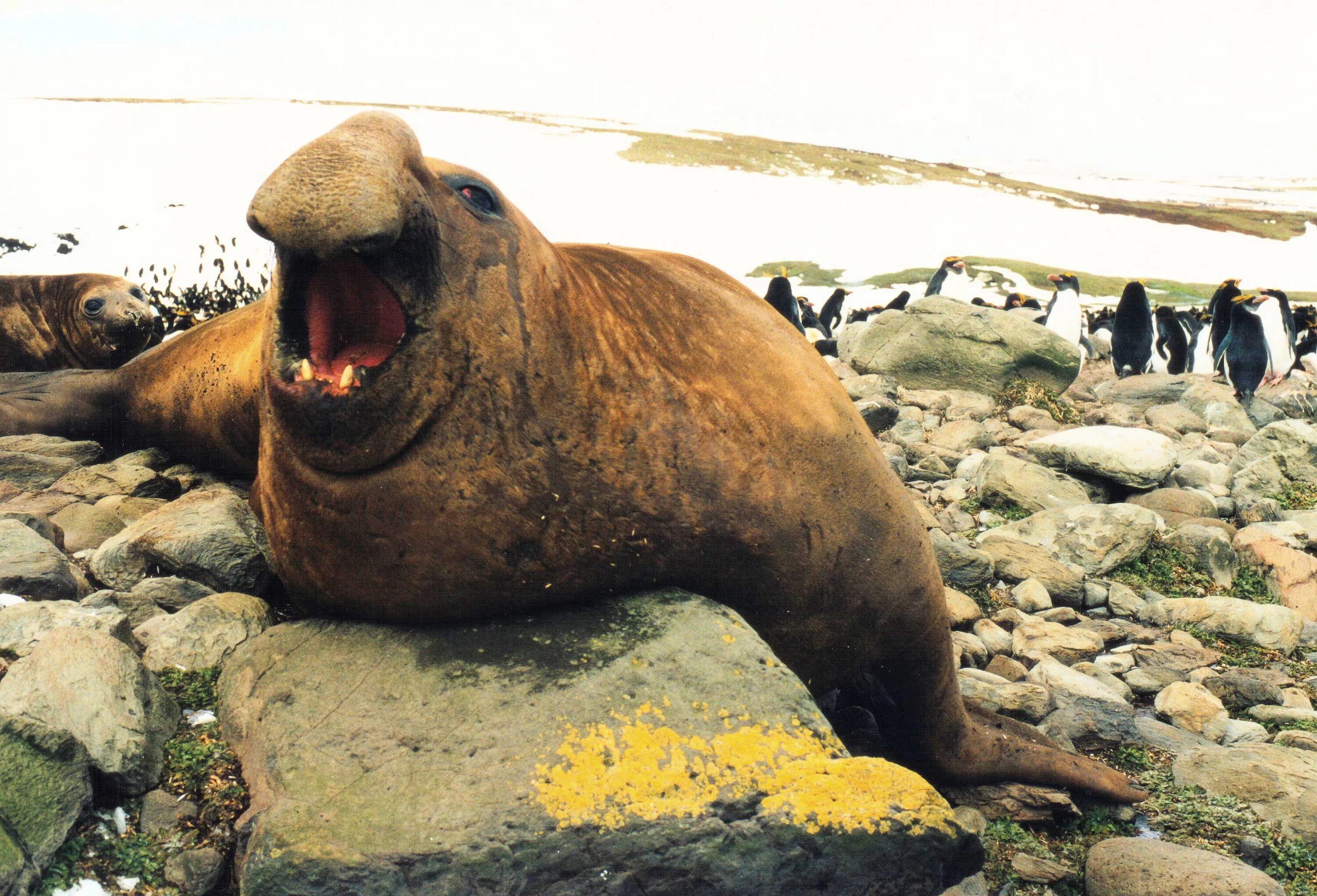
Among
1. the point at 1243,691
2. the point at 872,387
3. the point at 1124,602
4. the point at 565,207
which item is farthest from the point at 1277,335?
the point at 565,207

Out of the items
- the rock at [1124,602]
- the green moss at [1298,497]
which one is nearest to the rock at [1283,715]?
the rock at [1124,602]

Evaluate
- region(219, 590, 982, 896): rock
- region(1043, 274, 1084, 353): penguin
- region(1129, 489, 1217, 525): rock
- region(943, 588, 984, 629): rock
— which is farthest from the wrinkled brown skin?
region(1043, 274, 1084, 353): penguin

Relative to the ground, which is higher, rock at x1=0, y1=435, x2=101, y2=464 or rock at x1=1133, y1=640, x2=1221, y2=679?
rock at x1=0, y1=435, x2=101, y2=464

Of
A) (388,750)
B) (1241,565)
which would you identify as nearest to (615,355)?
(388,750)

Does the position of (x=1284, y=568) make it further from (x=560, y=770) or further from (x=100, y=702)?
(x=100, y=702)

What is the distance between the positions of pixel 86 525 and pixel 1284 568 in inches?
260

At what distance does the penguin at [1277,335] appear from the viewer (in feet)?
49.7

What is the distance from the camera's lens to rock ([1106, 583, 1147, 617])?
6.07 metres

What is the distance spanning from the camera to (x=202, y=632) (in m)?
3.19

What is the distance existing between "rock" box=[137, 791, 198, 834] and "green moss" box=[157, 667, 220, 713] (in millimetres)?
398

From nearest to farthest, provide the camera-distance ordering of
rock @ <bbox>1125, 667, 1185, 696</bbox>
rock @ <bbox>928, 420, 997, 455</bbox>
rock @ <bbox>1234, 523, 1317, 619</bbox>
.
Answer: rock @ <bbox>1125, 667, 1185, 696</bbox> < rock @ <bbox>1234, 523, 1317, 619</bbox> < rock @ <bbox>928, 420, 997, 455</bbox>

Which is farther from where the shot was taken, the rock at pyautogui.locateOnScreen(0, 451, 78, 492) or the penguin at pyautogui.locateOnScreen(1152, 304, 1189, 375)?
the penguin at pyautogui.locateOnScreen(1152, 304, 1189, 375)

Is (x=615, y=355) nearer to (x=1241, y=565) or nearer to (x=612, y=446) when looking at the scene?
(x=612, y=446)

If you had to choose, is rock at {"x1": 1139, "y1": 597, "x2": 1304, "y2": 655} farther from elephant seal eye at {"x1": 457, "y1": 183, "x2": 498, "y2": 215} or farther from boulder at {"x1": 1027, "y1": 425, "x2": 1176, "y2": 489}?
elephant seal eye at {"x1": 457, "y1": 183, "x2": 498, "y2": 215}
